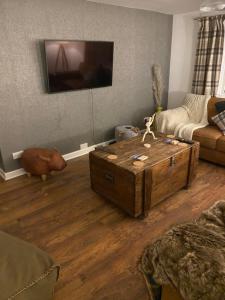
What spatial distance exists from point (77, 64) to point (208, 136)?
1.98 metres

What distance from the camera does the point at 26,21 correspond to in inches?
98.4

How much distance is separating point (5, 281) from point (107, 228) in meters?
1.08

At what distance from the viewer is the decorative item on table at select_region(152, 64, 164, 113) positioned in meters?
4.02

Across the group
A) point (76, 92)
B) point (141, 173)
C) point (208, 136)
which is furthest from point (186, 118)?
point (141, 173)

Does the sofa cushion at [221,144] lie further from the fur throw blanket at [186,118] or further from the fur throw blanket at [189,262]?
the fur throw blanket at [189,262]

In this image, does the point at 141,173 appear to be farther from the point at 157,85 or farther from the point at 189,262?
the point at 157,85

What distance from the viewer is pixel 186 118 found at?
357 centimetres

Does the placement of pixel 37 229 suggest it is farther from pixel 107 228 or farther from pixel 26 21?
pixel 26 21

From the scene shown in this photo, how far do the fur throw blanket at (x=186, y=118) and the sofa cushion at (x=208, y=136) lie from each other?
110 millimetres

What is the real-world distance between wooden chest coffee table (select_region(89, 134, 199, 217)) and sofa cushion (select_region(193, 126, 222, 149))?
65 cm

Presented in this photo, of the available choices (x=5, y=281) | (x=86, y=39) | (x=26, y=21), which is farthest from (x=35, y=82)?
(x=5, y=281)

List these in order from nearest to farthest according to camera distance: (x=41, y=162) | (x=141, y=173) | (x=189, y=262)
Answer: (x=189, y=262) → (x=141, y=173) → (x=41, y=162)

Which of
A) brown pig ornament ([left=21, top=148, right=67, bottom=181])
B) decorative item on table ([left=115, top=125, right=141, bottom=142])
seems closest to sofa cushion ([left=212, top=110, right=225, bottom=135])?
decorative item on table ([left=115, top=125, right=141, bottom=142])

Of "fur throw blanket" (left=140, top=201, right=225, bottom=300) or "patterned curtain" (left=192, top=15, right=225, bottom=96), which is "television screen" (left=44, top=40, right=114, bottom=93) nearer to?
"patterned curtain" (left=192, top=15, right=225, bottom=96)
